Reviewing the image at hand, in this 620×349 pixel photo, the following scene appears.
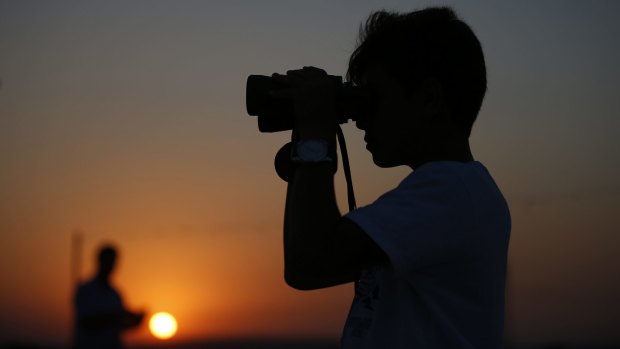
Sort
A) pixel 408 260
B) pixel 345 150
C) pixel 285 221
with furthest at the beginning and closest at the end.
→ pixel 345 150 < pixel 285 221 < pixel 408 260

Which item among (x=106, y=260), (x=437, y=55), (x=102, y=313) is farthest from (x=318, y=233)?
(x=106, y=260)

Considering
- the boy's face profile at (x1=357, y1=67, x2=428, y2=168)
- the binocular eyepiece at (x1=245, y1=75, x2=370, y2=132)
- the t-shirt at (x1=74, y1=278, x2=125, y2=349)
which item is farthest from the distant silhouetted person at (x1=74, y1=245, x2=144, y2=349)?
the boy's face profile at (x1=357, y1=67, x2=428, y2=168)

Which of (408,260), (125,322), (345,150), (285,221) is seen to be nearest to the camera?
(408,260)

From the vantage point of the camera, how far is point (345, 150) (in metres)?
1.94

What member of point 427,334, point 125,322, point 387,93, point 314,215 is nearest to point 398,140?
point 387,93

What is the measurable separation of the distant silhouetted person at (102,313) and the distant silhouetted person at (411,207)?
4.62m

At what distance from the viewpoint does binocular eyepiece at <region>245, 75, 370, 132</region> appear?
1824 mm

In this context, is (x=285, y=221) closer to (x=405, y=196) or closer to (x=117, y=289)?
(x=405, y=196)

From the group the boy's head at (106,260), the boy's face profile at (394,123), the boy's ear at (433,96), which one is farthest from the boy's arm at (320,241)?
the boy's head at (106,260)

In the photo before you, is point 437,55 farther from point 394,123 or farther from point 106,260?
point 106,260

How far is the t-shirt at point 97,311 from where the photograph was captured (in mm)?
6066

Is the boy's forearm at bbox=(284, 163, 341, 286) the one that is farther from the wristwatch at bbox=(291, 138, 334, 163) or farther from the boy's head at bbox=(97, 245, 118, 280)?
the boy's head at bbox=(97, 245, 118, 280)

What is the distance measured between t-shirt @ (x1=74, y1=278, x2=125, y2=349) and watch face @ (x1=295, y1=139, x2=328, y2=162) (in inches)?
186

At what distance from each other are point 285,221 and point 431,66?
0.46m
